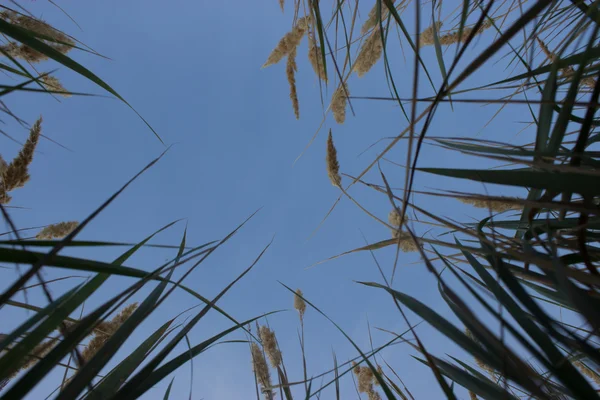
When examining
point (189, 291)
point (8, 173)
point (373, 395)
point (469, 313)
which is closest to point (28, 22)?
point (8, 173)

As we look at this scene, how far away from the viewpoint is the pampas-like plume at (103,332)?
2.48ft

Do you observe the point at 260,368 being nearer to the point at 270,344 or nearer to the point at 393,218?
the point at 270,344

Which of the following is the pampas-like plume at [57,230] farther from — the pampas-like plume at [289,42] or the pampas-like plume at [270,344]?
the pampas-like plume at [289,42]

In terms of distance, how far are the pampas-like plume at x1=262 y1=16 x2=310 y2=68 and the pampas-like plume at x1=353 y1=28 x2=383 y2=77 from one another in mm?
208

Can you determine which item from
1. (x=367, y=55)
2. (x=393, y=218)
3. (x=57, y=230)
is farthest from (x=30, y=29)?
(x=393, y=218)

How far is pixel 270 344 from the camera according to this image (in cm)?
95

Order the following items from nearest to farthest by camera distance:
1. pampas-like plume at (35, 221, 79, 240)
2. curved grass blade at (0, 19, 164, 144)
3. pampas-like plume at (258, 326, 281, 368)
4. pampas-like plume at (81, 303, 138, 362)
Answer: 1. curved grass blade at (0, 19, 164, 144)
2. pampas-like plume at (81, 303, 138, 362)
3. pampas-like plume at (258, 326, 281, 368)
4. pampas-like plume at (35, 221, 79, 240)

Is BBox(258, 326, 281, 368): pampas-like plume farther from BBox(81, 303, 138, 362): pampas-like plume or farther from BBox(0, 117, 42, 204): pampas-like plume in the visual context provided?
BBox(0, 117, 42, 204): pampas-like plume

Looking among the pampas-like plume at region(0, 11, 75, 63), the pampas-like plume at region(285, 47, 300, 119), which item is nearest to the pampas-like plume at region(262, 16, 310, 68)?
the pampas-like plume at region(285, 47, 300, 119)

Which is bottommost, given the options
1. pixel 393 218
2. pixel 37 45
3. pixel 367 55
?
pixel 37 45

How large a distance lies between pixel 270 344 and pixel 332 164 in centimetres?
48

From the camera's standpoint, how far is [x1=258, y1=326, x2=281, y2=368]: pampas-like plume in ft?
2.99

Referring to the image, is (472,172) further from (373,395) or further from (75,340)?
(373,395)

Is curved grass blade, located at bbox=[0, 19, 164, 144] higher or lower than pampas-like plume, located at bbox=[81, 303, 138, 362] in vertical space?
higher
